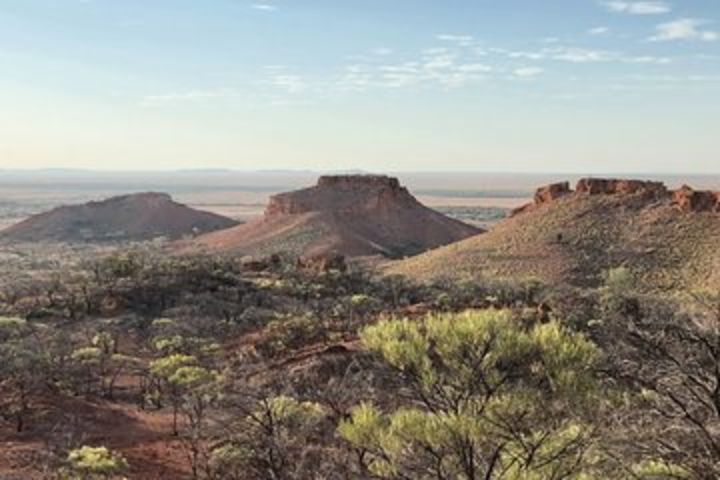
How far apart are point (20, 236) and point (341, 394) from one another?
4795 inches

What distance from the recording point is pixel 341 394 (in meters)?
29.3

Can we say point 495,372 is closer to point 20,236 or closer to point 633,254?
point 633,254

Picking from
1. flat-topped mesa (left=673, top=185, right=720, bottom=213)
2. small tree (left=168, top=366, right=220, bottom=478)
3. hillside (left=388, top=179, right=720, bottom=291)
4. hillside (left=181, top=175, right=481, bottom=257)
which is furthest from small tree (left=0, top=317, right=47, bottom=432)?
hillside (left=181, top=175, right=481, bottom=257)

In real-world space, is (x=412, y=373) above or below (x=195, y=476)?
above

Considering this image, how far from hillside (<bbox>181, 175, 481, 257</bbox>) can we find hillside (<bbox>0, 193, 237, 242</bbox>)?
86.7 ft

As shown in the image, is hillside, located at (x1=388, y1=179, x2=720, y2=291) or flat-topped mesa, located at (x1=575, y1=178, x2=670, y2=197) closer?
hillside, located at (x1=388, y1=179, x2=720, y2=291)

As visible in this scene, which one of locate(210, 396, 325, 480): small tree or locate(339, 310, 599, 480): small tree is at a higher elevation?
locate(339, 310, 599, 480): small tree

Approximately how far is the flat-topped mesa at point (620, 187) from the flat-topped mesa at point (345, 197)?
3852cm

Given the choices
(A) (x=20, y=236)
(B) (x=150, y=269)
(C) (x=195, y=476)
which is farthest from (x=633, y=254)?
(A) (x=20, y=236)

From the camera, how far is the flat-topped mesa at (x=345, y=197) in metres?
118

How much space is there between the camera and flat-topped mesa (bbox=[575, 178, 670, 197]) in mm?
79438

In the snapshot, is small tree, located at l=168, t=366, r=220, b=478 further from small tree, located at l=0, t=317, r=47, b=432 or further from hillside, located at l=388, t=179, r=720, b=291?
hillside, located at l=388, t=179, r=720, b=291

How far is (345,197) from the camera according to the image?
121312 mm

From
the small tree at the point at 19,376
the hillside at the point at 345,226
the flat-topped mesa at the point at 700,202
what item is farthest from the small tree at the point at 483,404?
the hillside at the point at 345,226
